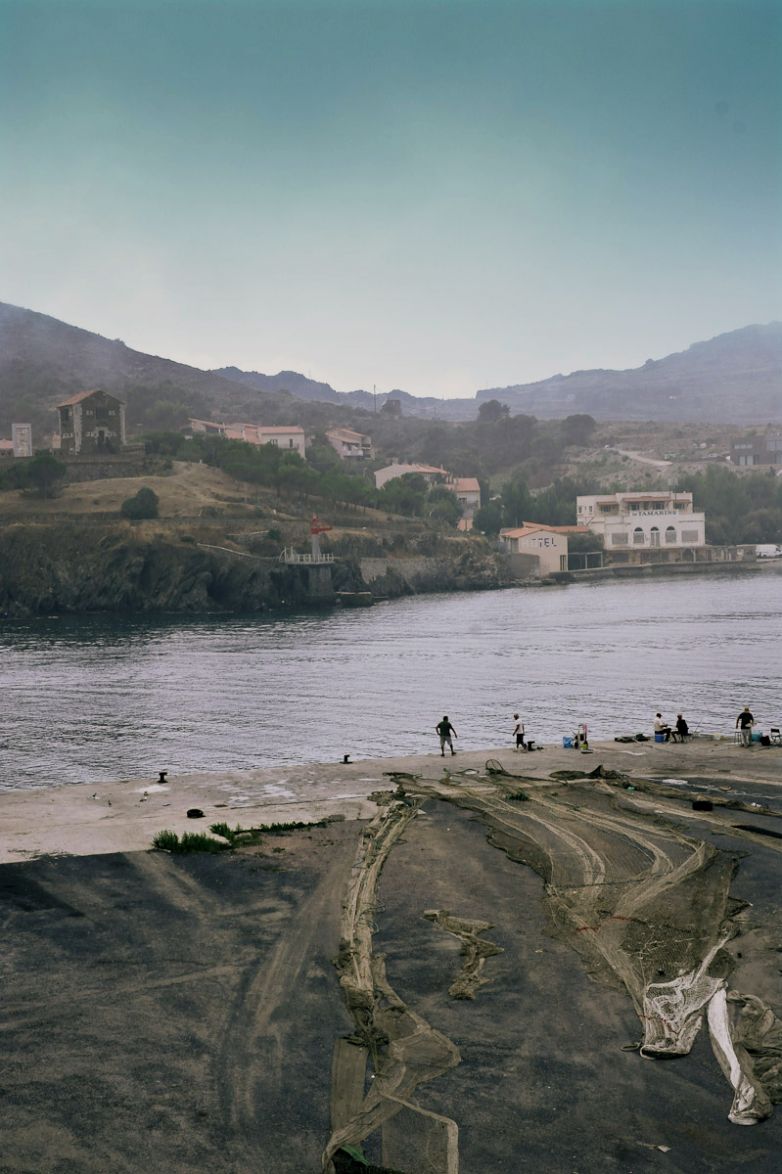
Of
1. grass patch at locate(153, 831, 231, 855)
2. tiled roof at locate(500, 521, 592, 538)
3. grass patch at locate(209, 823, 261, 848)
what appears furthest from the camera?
tiled roof at locate(500, 521, 592, 538)

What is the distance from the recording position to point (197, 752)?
4094 cm

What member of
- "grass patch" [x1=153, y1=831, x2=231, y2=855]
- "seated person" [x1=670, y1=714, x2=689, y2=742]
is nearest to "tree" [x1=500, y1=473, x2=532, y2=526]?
"seated person" [x1=670, y1=714, x2=689, y2=742]

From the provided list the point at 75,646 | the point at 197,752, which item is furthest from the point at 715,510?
the point at 197,752

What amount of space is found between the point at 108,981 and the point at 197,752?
2649 cm

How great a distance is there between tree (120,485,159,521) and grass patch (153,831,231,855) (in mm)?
104818

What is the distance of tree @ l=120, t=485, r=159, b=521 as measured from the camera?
12406 centimetres

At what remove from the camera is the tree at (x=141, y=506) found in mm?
124062

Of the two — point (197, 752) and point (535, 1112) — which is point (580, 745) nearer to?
point (197, 752)

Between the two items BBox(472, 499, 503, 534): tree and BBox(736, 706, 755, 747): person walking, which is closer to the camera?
BBox(736, 706, 755, 747): person walking

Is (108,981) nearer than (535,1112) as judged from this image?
No

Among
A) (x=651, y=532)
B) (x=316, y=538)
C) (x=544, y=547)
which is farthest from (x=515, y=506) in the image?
(x=316, y=538)

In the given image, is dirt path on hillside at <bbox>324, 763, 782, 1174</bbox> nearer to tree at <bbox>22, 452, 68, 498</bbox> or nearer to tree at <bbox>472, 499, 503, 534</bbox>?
tree at <bbox>22, 452, 68, 498</bbox>

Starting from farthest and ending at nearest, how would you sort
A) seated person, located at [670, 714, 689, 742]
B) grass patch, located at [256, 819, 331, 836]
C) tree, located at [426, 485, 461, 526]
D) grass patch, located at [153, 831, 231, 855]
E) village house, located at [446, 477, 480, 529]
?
1. village house, located at [446, 477, 480, 529]
2. tree, located at [426, 485, 461, 526]
3. seated person, located at [670, 714, 689, 742]
4. grass patch, located at [256, 819, 331, 836]
5. grass patch, located at [153, 831, 231, 855]

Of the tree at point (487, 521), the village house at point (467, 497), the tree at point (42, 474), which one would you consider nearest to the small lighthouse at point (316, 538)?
the tree at point (42, 474)
